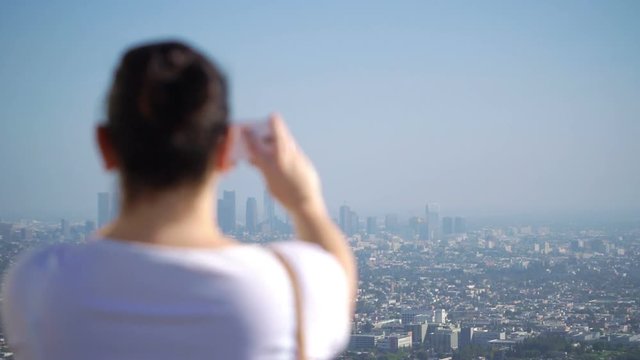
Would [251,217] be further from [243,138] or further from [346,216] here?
[243,138]

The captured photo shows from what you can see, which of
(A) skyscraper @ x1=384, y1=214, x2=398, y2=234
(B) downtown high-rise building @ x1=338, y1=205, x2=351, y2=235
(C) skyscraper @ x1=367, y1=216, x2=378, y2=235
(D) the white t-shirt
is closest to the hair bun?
(D) the white t-shirt

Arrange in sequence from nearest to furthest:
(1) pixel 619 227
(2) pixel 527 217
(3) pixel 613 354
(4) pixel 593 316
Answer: (3) pixel 613 354
(4) pixel 593 316
(1) pixel 619 227
(2) pixel 527 217

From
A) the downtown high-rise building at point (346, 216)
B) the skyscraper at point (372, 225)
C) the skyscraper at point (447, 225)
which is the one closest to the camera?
the downtown high-rise building at point (346, 216)

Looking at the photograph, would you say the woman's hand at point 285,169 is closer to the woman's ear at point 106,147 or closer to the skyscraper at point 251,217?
the woman's ear at point 106,147

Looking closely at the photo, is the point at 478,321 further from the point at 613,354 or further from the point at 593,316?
the point at 613,354

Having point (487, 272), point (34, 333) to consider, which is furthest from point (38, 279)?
point (487, 272)

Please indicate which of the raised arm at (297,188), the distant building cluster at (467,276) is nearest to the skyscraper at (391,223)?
the distant building cluster at (467,276)
